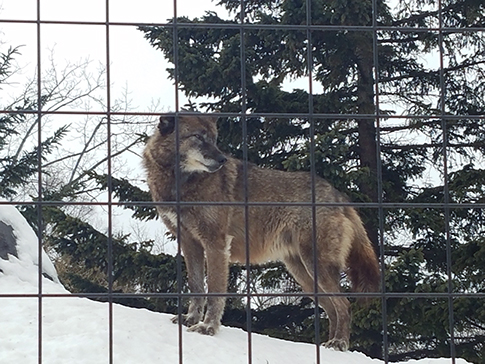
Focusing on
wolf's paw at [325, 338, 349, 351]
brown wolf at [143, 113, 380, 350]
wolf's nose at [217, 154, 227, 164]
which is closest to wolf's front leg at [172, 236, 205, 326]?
brown wolf at [143, 113, 380, 350]

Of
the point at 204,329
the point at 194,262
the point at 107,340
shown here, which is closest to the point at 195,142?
the point at 194,262

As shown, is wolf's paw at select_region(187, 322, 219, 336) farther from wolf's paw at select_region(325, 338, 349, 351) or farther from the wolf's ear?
the wolf's ear

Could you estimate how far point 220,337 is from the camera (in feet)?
19.2

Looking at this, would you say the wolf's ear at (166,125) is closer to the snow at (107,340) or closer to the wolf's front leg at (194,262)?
the wolf's front leg at (194,262)

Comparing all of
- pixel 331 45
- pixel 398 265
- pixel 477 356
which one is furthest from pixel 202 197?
pixel 477 356

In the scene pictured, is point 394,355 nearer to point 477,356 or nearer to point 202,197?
point 477,356

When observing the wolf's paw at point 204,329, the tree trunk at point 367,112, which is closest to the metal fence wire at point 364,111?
the tree trunk at point 367,112

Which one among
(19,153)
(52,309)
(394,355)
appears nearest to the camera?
(52,309)

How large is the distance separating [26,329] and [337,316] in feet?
8.59

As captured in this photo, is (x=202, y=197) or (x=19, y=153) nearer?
(x=202, y=197)

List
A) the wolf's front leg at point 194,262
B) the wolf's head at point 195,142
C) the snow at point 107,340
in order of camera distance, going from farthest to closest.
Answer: the wolf's front leg at point 194,262 → the wolf's head at point 195,142 → the snow at point 107,340

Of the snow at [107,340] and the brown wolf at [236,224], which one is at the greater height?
the brown wolf at [236,224]

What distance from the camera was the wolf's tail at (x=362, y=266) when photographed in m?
6.75

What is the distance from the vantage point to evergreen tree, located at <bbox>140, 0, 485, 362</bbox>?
870 centimetres
